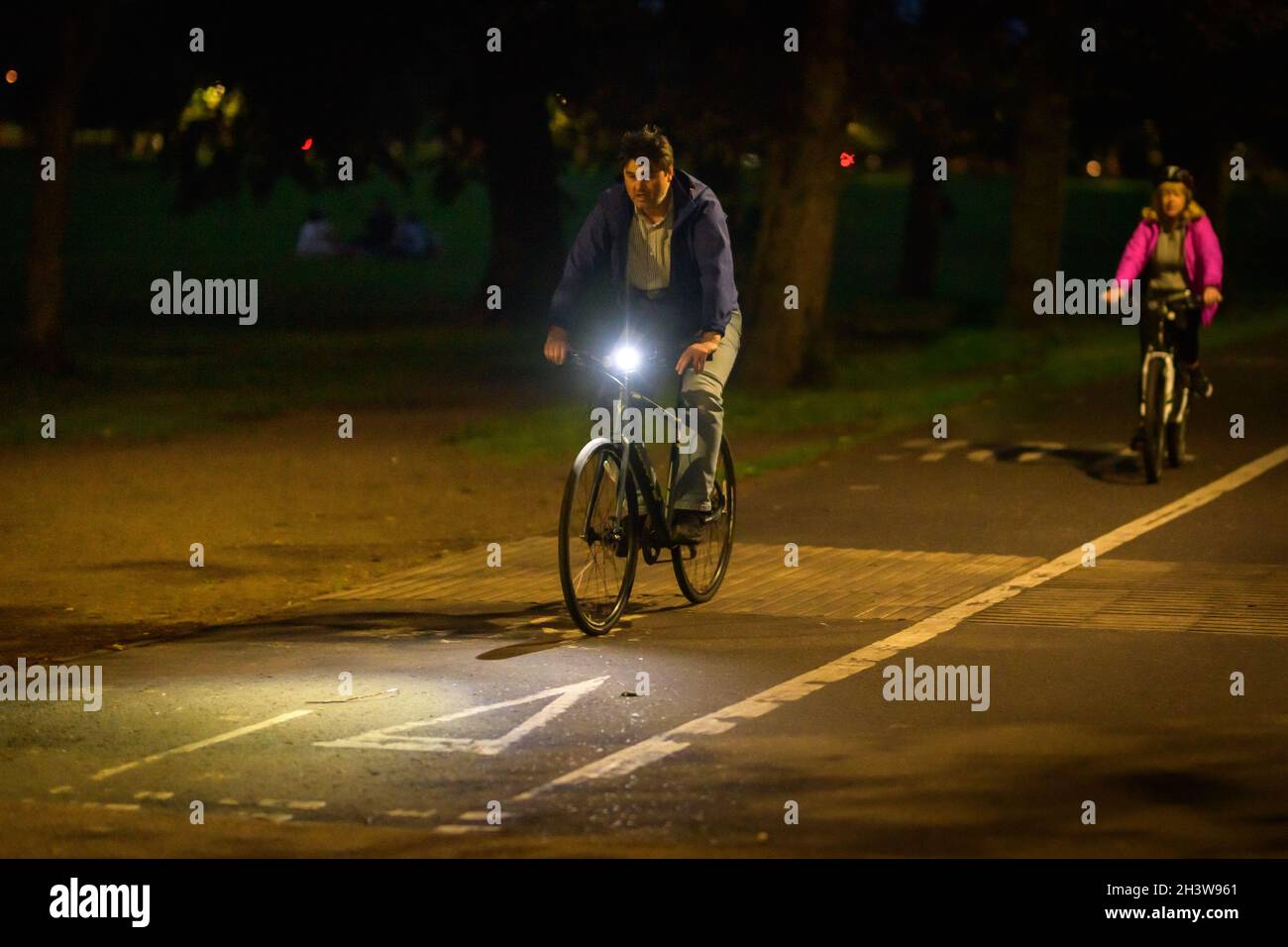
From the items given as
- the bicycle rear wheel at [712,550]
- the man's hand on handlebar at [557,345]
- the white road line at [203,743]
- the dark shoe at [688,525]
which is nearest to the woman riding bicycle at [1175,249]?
the bicycle rear wheel at [712,550]

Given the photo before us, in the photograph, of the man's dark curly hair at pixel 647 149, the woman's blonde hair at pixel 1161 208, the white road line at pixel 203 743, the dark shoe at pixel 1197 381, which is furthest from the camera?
the dark shoe at pixel 1197 381

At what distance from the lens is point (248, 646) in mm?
9336

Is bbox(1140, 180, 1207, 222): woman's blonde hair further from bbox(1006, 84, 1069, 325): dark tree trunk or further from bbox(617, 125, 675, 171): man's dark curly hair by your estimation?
bbox(1006, 84, 1069, 325): dark tree trunk

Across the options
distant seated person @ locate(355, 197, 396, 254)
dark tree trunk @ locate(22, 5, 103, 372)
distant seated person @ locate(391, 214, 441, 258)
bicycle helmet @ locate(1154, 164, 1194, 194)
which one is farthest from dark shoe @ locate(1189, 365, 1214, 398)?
distant seated person @ locate(355, 197, 396, 254)

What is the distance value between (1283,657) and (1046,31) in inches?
643

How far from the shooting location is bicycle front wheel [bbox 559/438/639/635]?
366 inches

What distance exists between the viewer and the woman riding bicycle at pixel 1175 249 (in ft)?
47.5

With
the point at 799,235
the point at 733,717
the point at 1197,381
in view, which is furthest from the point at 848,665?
the point at 799,235

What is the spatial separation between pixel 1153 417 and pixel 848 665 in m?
6.09

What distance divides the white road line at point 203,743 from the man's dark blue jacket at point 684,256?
2.36 metres

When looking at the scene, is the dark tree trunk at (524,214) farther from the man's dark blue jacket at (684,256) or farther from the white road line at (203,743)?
the white road line at (203,743)

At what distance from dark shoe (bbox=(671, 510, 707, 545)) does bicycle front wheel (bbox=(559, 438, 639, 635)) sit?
0.21 meters

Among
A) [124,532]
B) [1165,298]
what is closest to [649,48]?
[1165,298]

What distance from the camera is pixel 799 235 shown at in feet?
71.1
